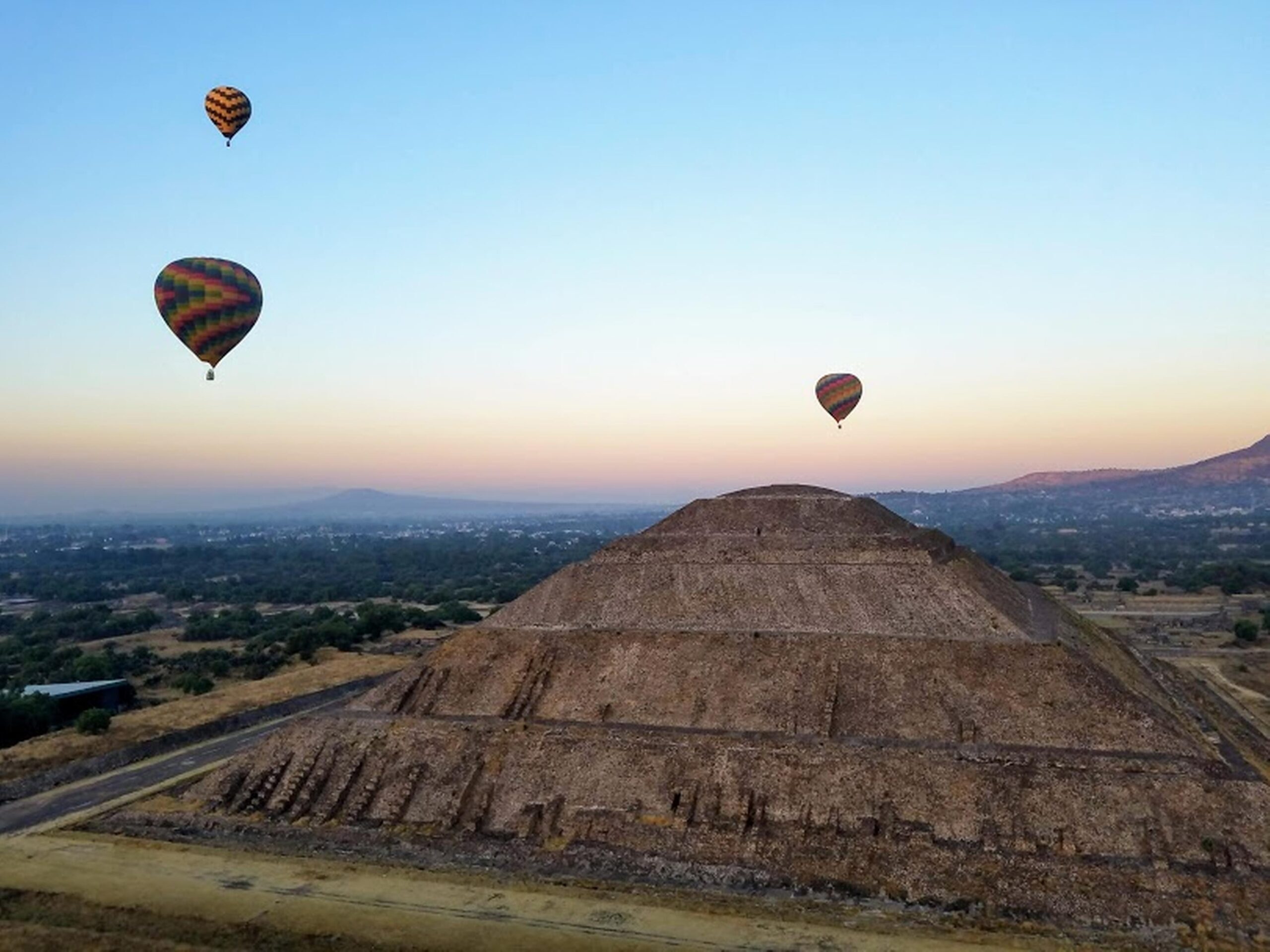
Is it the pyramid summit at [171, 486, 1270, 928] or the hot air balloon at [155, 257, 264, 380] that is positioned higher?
the hot air balloon at [155, 257, 264, 380]

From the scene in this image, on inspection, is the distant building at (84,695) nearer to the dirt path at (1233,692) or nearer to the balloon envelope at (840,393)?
the balloon envelope at (840,393)

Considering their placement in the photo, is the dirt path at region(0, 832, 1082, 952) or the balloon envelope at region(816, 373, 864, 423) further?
the balloon envelope at region(816, 373, 864, 423)

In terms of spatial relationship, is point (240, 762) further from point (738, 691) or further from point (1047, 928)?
point (1047, 928)

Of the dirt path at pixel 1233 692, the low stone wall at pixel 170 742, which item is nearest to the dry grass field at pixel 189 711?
the low stone wall at pixel 170 742

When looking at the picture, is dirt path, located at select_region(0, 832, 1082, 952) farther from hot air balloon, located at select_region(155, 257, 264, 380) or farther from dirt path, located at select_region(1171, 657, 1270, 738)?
dirt path, located at select_region(1171, 657, 1270, 738)

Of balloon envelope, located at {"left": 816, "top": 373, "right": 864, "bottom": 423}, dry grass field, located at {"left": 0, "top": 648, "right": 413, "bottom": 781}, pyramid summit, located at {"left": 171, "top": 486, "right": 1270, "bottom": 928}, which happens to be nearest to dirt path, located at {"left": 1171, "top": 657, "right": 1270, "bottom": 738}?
pyramid summit, located at {"left": 171, "top": 486, "right": 1270, "bottom": 928}

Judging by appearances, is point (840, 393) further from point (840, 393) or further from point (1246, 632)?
point (1246, 632)

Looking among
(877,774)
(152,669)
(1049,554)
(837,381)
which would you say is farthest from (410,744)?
(1049,554)

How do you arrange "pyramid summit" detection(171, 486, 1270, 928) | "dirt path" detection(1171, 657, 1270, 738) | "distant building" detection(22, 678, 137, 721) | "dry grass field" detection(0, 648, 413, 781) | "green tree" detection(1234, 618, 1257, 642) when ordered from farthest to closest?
"green tree" detection(1234, 618, 1257, 642)
"distant building" detection(22, 678, 137, 721)
"dirt path" detection(1171, 657, 1270, 738)
"dry grass field" detection(0, 648, 413, 781)
"pyramid summit" detection(171, 486, 1270, 928)
